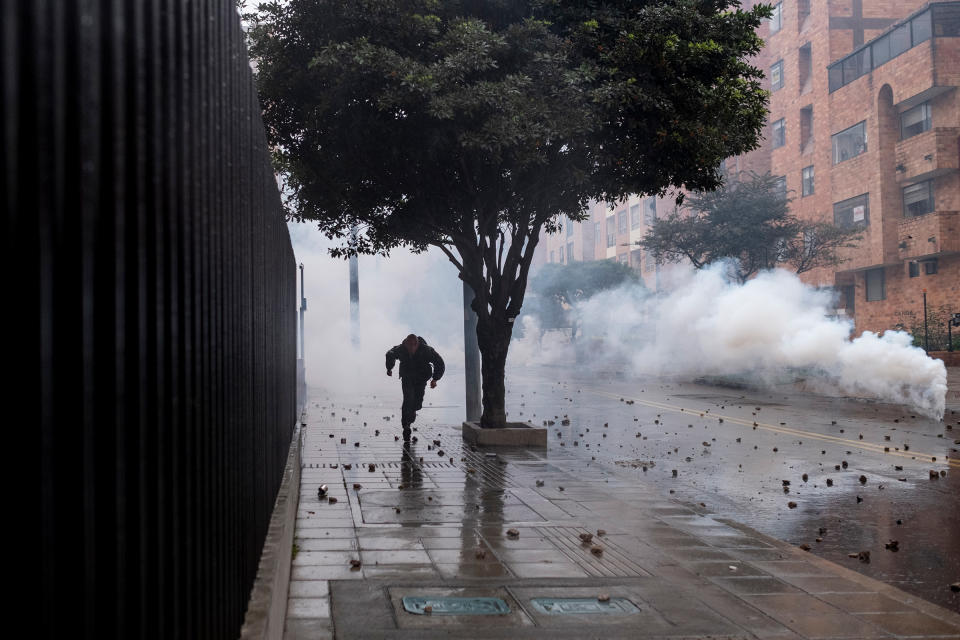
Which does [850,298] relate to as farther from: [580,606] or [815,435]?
[580,606]

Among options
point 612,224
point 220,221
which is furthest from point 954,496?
point 612,224

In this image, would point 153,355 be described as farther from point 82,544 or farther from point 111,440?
point 82,544

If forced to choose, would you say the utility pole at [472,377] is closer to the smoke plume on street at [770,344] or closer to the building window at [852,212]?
the smoke plume on street at [770,344]

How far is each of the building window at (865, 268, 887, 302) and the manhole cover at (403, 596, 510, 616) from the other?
4012 cm

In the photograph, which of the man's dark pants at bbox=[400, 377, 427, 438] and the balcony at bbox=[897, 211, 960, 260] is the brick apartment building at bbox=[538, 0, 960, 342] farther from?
the man's dark pants at bbox=[400, 377, 427, 438]

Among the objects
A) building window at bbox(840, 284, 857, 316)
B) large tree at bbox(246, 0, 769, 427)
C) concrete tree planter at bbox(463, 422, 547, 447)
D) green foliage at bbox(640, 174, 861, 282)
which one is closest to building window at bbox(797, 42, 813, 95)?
green foliage at bbox(640, 174, 861, 282)

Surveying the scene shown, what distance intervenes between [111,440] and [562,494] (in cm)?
794

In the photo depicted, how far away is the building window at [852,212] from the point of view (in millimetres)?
42000

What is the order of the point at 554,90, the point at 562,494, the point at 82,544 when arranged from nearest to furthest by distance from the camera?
the point at 82,544
the point at 562,494
the point at 554,90

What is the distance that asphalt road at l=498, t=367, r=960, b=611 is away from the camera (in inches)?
299

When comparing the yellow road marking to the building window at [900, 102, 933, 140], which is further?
the building window at [900, 102, 933, 140]

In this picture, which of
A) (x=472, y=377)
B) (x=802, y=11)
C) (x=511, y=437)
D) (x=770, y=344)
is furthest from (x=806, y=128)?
(x=511, y=437)

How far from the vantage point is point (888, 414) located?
→ 19.4 meters

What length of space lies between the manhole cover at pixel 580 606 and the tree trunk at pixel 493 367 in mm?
8949
